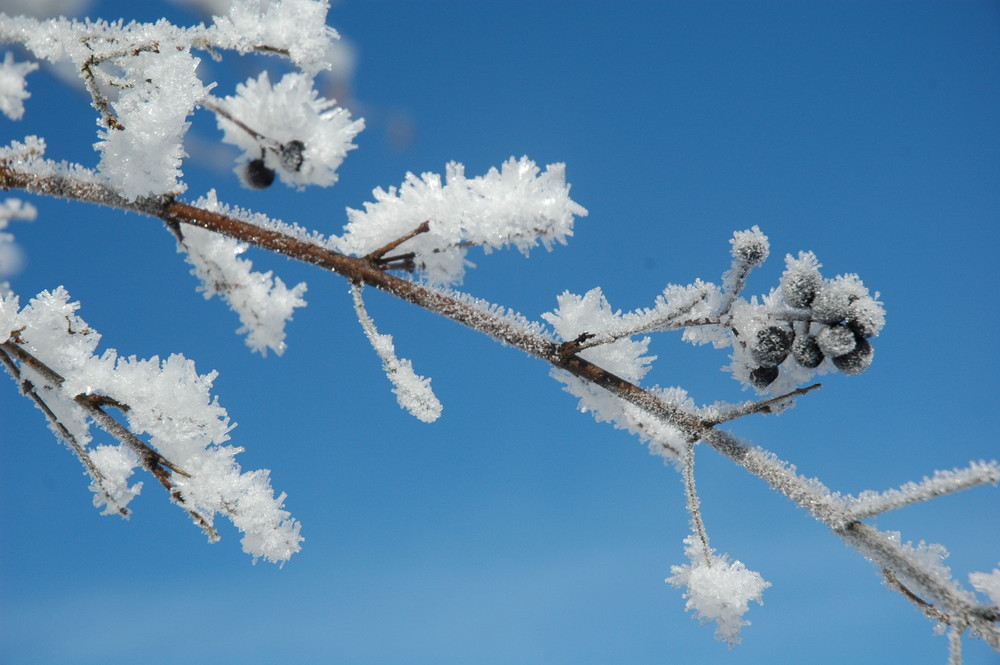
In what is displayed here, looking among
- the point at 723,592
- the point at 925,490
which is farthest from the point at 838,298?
the point at 723,592

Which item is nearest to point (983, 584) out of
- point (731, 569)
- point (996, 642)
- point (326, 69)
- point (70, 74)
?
point (996, 642)

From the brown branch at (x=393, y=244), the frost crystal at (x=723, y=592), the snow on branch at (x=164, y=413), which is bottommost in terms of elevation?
the frost crystal at (x=723, y=592)

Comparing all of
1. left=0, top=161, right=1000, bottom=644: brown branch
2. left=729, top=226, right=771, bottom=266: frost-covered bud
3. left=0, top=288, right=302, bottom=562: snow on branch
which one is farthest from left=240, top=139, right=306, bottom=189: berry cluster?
left=729, top=226, right=771, bottom=266: frost-covered bud

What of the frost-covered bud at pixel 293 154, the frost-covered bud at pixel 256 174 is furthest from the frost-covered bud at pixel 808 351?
the frost-covered bud at pixel 256 174

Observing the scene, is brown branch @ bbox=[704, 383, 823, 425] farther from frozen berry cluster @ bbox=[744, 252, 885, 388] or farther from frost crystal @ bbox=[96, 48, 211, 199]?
frost crystal @ bbox=[96, 48, 211, 199]

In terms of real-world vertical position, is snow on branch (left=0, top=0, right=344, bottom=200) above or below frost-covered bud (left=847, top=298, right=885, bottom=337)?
above

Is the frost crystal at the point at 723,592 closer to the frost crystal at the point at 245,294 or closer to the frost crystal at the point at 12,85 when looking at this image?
the frost crystal at the point at 245,294

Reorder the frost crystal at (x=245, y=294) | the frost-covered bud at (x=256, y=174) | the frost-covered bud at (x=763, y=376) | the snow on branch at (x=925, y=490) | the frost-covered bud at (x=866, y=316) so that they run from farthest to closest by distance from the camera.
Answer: the frost crystal at (x=245, y=294), the frost-covered bud at (x=256, y=174), the frost-covered bud at (x=763, y=376), the frost-covered bud at (x=866, y=316), the snow on branch at (x=925, y=490)

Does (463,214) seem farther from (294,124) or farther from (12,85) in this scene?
(12,85)
